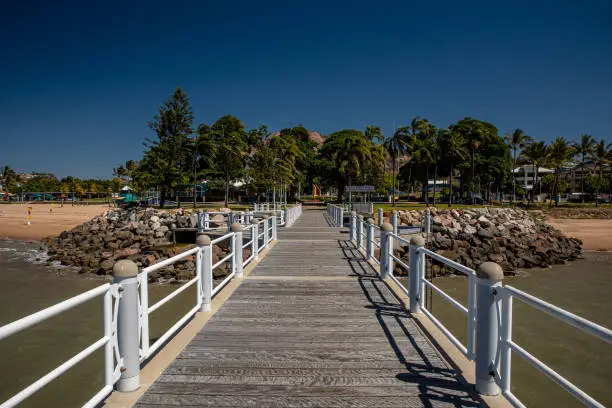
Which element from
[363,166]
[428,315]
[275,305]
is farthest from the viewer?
[363,166]

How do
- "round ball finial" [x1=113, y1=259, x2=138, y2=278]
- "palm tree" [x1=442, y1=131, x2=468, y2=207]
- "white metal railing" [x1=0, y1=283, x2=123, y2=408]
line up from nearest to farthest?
"white metal railing" [x1=0, y1=283, x2=123, y2=408] < "round ball finial" [x1=113, y1=259, x2=138, y2=278] < "palm tree" [x1=442, y1=131, x2=468, y2=207]

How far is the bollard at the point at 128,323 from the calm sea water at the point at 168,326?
4060mm

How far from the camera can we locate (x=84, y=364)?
8.06 m

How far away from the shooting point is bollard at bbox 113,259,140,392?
3393mm

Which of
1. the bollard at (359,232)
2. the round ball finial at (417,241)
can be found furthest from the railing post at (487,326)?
the bollard at (359,232)

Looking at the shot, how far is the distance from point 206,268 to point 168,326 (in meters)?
5.64

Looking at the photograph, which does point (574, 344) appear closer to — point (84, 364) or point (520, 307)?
point (520, 307)

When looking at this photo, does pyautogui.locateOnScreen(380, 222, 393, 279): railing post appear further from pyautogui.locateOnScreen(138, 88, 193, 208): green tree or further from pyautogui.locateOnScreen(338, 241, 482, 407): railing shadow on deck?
pyautogui.locateOnScreen(138, 88, 193, 208): green tree

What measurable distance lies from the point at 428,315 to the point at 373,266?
433cm

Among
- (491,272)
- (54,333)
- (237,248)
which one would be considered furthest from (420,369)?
(54,333)

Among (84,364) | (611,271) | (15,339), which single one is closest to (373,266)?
(84,364)

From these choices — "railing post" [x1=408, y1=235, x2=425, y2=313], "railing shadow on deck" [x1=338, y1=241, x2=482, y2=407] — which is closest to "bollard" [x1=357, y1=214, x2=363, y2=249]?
"railing shadow on deck" [x1=338, y1=241, x2=482, y2=407]

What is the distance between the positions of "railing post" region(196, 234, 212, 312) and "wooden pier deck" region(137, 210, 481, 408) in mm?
246

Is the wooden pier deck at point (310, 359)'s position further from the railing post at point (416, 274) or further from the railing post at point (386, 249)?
the railing post at point (386, 249)
